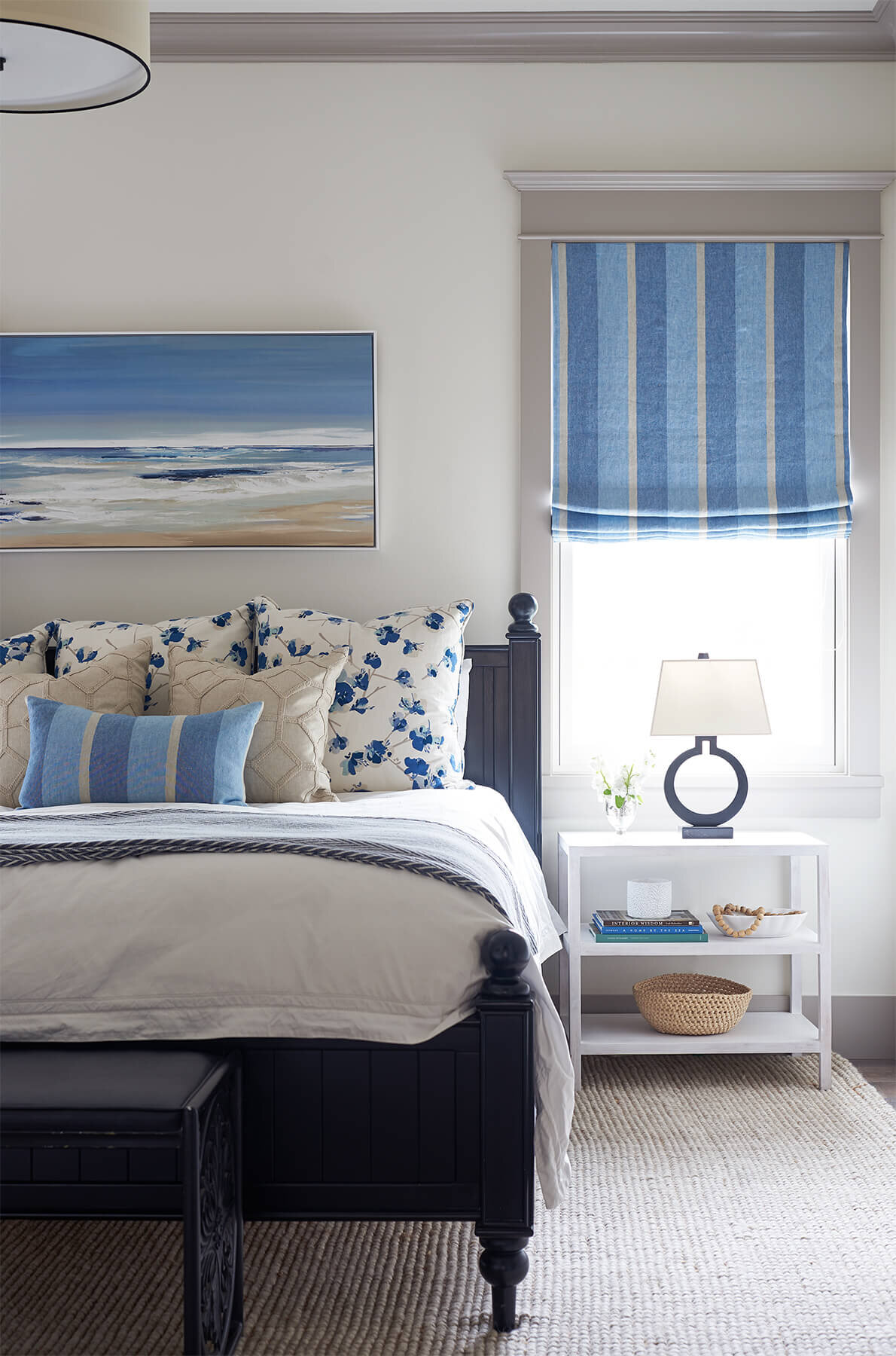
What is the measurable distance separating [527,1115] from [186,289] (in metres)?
2.56

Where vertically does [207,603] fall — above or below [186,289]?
below

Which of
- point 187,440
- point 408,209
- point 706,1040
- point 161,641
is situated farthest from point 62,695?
point 706,1040

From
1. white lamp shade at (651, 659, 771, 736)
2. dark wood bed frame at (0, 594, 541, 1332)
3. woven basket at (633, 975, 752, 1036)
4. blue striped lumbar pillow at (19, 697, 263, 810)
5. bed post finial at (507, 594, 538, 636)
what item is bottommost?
woven basket at (633, 975, 752, 1036)

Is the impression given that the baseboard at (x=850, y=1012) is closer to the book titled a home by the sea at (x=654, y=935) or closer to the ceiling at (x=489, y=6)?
the book titled a home by the sea at (x=654, y=935)

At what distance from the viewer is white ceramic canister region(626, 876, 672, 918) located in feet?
9.40

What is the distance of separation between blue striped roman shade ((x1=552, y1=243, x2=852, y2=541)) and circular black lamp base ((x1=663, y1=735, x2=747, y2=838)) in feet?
2.28

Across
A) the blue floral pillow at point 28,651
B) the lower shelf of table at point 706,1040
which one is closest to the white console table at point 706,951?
the lower shelf of table at point 706,1040

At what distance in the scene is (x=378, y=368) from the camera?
10.5 feet

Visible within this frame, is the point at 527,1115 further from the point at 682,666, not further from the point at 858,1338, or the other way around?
the point at 682,666

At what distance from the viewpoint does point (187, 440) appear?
10.4 ft

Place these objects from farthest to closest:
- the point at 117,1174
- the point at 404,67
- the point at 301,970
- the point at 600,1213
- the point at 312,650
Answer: the point at 404,67 → the point at 312,650 → the point at 600,1213 → the point at 117,1174 → the point at 301,970

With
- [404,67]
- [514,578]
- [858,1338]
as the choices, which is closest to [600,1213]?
[858,1338]

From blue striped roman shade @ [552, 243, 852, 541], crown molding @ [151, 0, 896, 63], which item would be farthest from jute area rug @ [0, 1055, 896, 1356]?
crown molding @ [151, 0, 896, 63]

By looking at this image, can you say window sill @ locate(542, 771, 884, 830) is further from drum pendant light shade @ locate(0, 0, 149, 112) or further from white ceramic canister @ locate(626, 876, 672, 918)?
drum pendant light shade @ locate(0, 0, 149, 112)
